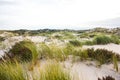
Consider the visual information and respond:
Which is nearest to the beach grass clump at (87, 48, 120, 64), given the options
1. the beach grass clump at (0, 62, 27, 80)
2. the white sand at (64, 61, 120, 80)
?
the white sand at (64, 61, 120, 80)

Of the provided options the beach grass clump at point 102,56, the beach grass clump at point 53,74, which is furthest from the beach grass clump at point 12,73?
the beach grass clump at point 102,56

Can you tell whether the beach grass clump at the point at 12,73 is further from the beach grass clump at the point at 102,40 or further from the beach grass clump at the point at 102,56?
the beach grass clump at the point at 102,40

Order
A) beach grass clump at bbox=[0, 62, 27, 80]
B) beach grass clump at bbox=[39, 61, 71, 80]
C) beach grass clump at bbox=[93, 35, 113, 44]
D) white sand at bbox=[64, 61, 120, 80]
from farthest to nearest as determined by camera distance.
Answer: beach grass clump at bbox=[93, 35, 113, 44]
white sand at bbox=[64, 61, 120, 80]
beach grass clump at bbox=[0, 62, 27, 80]
beach grass clump at bbox=[39, 61, 71, 80]

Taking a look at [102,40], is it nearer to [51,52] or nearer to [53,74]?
[51,52]

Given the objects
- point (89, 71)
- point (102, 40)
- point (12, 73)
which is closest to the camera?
point (12, 73)

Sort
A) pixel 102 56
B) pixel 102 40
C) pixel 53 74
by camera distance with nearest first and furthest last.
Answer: pixel 53 74 → pixel 102 56 → pixel 102 40

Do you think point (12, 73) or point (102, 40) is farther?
point (102, 40)

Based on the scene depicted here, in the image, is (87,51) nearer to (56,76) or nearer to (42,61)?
(42,61)

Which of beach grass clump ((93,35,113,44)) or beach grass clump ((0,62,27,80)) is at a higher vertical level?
beach grass clump ((0,62,27,80))

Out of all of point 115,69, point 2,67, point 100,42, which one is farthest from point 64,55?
point 100,42

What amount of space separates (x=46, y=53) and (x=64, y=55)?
0.49 m

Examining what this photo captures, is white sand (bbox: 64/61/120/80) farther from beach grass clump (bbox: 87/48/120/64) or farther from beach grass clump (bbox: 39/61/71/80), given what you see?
beach grass clump (bbox: 39/61/71/80)

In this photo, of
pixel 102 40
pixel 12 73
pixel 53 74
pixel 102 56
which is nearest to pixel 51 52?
pixel 102 56

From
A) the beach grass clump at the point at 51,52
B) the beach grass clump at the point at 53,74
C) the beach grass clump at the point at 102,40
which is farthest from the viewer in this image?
the beach grass clump at the point at 102,40
